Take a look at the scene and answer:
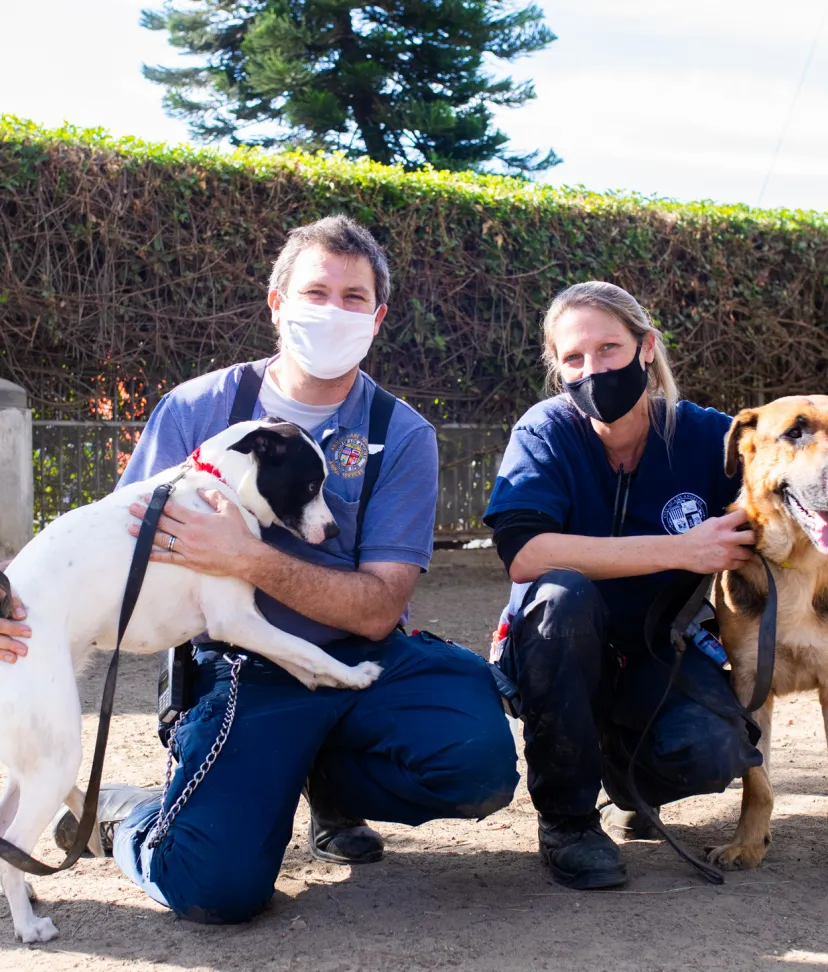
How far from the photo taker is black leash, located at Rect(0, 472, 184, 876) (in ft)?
8.04

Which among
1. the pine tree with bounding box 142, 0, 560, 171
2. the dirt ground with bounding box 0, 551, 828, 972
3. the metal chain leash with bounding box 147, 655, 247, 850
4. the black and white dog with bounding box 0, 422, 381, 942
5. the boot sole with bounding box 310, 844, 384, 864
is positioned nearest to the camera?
the dirt ground with bounding box 0, 551, 828, 972

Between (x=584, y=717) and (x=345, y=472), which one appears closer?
(x=584, y=717)

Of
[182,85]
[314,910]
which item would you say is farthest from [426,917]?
[182,85]

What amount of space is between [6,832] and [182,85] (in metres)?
20.4

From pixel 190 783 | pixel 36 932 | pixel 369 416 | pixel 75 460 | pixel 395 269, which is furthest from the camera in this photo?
pixel 395 269

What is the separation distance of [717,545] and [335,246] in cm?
161

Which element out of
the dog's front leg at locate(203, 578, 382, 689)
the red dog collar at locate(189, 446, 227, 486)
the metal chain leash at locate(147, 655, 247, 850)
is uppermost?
the red dog collar at locate(189, 446, 227, 486)

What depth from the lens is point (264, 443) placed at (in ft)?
10.0

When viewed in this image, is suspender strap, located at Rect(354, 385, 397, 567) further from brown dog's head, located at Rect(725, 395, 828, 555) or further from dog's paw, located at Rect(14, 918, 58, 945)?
dog's paw, located at Rect(14, 918, 58, 945)

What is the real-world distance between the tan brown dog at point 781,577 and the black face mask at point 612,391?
376 mm

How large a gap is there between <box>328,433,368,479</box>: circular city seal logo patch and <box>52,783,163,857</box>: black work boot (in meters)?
1.21

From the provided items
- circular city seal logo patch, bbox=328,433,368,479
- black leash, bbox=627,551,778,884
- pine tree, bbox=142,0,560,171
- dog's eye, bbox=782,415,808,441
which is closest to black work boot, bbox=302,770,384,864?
black leash, bbox=627,551,778,884

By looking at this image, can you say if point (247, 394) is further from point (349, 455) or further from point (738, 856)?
point (738, 856)

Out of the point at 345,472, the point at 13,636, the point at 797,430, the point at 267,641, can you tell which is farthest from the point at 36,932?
the point at 797,430
